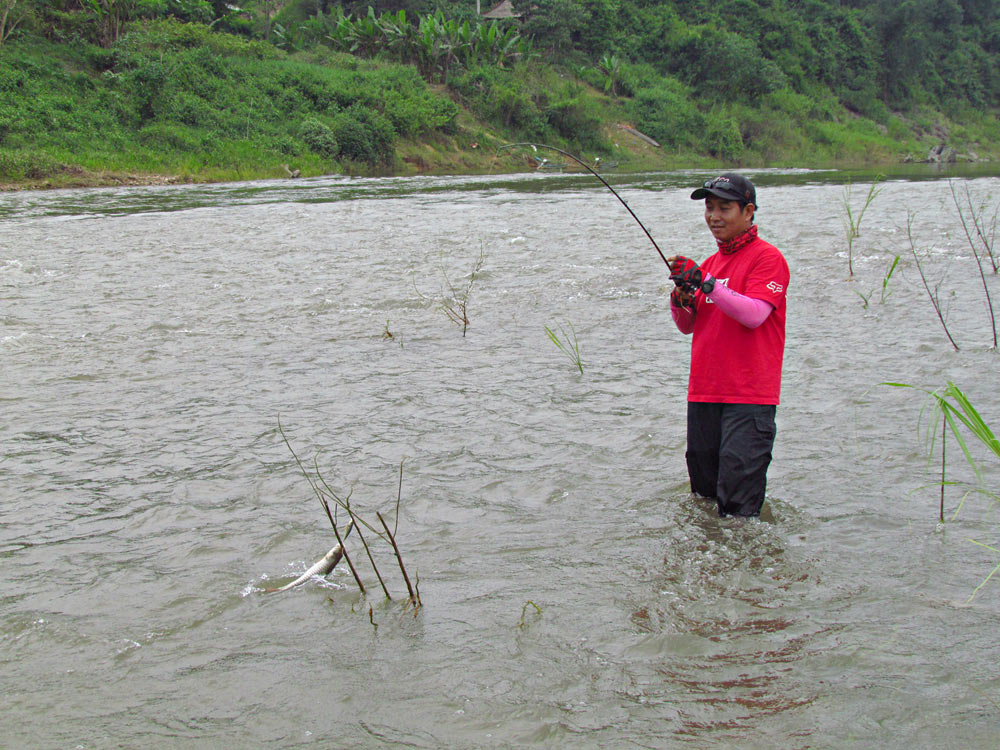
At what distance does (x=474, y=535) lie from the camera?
12.2ft

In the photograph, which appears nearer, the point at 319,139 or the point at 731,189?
the point at 731,189

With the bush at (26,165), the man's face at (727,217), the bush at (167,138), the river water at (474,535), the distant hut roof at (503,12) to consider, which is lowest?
the river water at (474,535)

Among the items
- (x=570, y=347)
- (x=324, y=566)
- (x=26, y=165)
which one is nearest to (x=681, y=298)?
(x=324, y=566)

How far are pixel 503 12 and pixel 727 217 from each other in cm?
5883

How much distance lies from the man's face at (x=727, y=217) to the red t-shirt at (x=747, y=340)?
0.09 metres

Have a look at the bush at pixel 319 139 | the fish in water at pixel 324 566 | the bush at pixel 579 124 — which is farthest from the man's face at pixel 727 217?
the bush at pixel 579 124

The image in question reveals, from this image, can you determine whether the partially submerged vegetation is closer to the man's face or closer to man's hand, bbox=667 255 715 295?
man's hand, bbox=667 255 715 295

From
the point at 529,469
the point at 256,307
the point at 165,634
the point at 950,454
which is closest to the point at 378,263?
the point at 256,307

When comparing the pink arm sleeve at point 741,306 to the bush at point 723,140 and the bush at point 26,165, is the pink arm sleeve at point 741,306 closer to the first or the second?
the bush at point 26,165

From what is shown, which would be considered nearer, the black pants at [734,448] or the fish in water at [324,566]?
the fish in water at [324,566]

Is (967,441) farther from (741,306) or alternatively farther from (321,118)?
(321,118)

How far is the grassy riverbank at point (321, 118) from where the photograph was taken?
26.5 m

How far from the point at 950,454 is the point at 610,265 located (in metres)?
6.28

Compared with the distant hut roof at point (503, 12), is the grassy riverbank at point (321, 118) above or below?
below
